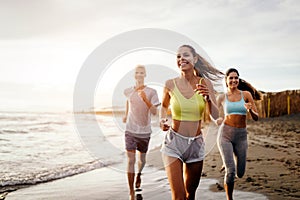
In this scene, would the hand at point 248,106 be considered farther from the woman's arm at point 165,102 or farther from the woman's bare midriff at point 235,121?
the woman's arm at point 165,102

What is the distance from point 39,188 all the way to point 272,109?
75.8ft

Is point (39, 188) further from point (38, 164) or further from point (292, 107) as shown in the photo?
point (292, 107)

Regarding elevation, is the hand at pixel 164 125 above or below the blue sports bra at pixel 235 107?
below

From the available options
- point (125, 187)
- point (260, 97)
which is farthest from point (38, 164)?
point (260, 97)

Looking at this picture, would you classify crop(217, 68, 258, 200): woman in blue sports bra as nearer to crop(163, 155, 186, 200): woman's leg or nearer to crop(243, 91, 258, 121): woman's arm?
crop(243, 91, 258, 121): woman's arm

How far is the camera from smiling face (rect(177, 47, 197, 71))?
449cm

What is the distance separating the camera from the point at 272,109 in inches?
1093

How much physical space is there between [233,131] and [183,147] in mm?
2058

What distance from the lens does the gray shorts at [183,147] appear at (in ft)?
14.0

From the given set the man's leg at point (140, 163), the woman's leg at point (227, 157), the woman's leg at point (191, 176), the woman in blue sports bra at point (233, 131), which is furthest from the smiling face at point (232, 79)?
the woman's leg at point (191, 176)

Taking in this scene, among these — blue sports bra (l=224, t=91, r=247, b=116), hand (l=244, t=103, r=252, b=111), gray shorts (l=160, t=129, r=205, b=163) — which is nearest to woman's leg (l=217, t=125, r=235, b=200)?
blue sports bra (l=224, t=91, r=247, b=116)

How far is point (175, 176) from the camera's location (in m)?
4.12

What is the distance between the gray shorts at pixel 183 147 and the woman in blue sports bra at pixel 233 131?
1561mm

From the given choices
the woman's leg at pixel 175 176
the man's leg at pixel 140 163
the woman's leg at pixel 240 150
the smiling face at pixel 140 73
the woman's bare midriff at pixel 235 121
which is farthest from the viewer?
the man's leg at pixel 140 163
